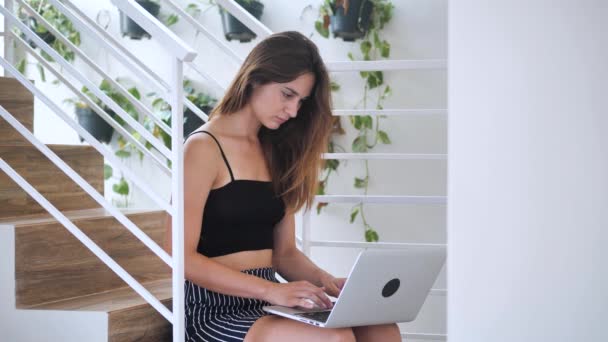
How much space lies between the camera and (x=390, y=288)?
5.03 ft

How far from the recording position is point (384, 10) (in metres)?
3.23

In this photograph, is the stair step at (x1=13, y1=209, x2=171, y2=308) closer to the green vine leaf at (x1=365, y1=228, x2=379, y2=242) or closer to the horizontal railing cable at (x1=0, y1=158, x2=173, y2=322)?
the horizontal railing cable at (x1=0, y1=158, x2=173, y2=322)

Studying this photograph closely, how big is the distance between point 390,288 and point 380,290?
0.12 feet

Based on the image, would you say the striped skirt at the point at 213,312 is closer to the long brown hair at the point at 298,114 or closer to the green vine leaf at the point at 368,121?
the long brown hair at the point at 298,114

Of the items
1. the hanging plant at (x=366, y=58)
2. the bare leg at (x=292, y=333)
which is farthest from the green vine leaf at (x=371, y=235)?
the bare leg at (x=292, y=333)

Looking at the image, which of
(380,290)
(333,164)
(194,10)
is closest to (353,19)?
(333,164)

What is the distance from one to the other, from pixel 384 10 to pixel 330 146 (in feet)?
2.06

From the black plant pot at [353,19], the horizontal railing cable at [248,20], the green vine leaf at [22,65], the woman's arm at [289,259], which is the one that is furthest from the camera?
the green vine leaf at [22,65]

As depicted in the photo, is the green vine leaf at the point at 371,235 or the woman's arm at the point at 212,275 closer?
the woman's arm at the point at 212,275

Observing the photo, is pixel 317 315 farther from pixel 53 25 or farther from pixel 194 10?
pixel 53 25

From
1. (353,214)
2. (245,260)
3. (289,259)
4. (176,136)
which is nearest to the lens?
(176,136)

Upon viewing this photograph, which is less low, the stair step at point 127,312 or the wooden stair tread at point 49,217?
the wooden stair tread at point 49,217

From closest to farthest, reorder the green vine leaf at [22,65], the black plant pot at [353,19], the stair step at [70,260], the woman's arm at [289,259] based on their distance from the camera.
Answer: the stair step at [70,260] < the woman's arm at [289,259] < the black plant pot at [353,19] < the green vine leaf at [22,65]

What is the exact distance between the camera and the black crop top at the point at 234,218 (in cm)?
171
